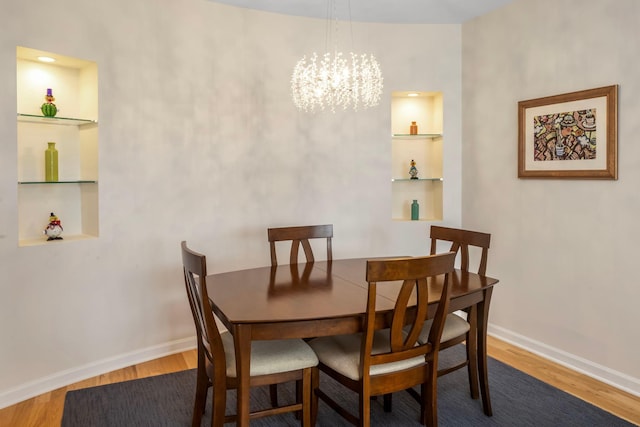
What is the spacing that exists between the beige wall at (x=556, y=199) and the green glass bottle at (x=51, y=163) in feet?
10.8

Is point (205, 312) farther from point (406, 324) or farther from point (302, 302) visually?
point (406, 324)

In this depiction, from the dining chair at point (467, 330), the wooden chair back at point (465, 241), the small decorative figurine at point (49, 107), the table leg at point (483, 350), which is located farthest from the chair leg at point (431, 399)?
the small decorative figurine at point (49, 107)

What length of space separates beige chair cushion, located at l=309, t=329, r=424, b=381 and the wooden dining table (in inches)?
8.0

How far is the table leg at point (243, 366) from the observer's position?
1.99m

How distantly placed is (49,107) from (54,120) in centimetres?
9

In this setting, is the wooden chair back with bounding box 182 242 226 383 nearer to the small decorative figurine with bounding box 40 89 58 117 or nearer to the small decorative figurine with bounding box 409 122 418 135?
the small decorative figurine with bounding box 40 89 58 117

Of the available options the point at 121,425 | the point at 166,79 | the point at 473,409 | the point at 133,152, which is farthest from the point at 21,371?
the point at 473,409

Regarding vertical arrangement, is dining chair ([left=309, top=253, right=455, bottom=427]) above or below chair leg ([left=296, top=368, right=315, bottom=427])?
above

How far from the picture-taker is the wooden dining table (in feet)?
6.61

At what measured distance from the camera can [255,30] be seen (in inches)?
153

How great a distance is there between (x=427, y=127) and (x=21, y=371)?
12.4 feet

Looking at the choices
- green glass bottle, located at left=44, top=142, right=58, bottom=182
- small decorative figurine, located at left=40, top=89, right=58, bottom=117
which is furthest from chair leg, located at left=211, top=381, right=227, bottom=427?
small decorative figurine, located at left=40, top=89, right=58, bottom=117

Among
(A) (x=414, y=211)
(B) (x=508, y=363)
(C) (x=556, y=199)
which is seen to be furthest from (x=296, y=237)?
(C) (x=556, y=199)

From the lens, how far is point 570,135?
3371 millimetres
